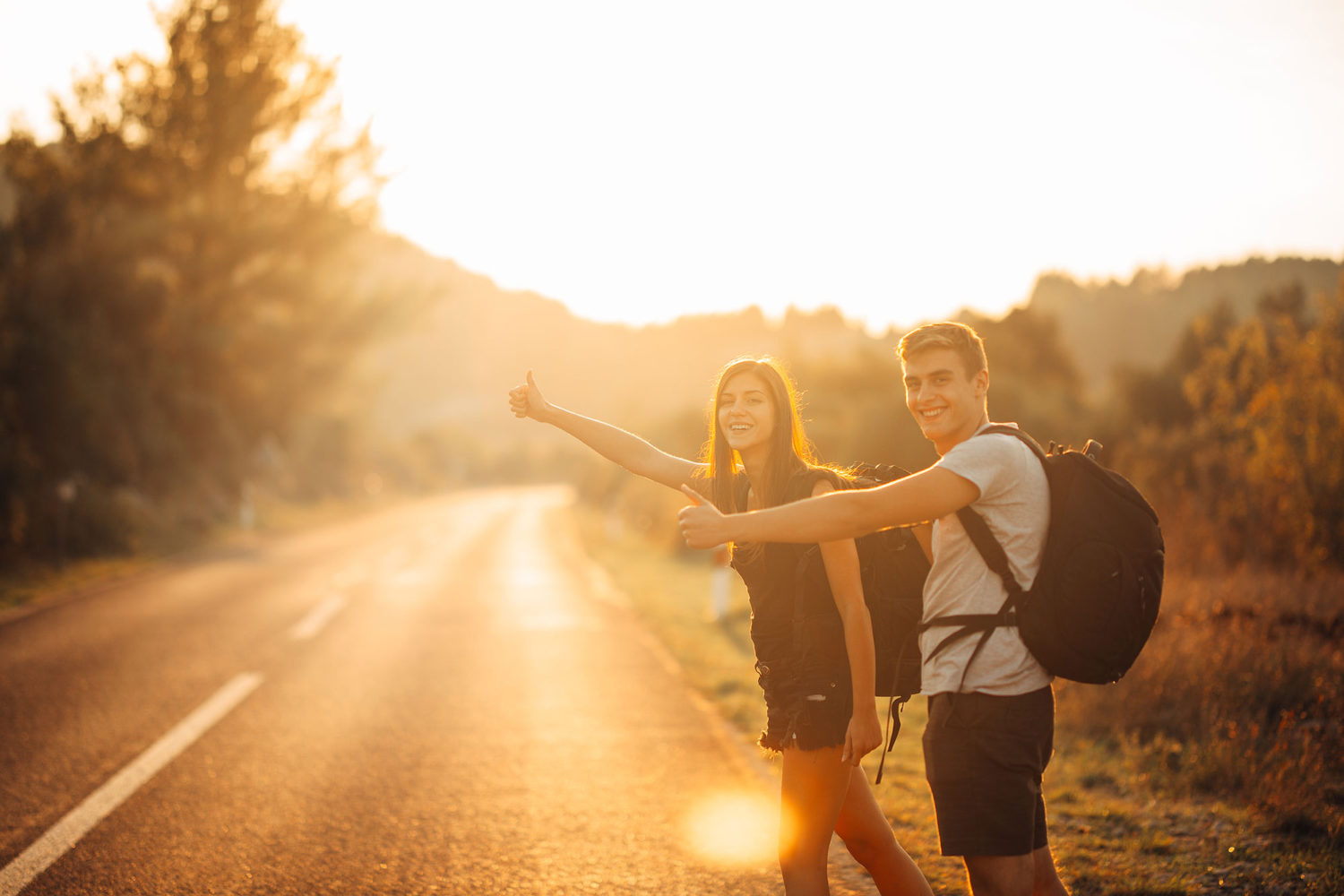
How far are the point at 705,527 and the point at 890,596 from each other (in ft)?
2.84

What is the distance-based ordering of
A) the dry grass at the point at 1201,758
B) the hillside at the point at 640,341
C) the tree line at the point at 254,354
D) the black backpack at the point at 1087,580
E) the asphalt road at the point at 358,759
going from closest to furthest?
the black backpack at the point at 1087,580
the dry grass at the point at 1201,758
the asphalt road at the point at 358,759
the tree line at the point at 254,354
the hillside at the point at 640,341

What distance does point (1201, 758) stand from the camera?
5645 millimetres

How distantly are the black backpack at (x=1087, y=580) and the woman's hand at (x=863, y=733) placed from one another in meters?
0.40

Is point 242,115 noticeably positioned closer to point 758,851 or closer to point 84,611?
point 84,611

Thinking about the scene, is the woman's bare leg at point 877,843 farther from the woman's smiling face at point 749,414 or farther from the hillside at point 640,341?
the hillside at point 640,341

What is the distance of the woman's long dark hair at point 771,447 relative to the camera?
10.5ft

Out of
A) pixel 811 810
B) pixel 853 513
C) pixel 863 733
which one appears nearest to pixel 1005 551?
pixel 853 513

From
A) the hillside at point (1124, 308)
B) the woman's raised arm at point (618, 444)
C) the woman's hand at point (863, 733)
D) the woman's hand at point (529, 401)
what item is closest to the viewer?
the woman's hand at point (863, 733)

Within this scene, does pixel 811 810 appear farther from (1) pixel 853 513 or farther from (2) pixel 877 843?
Answer: (1) pixel 853 513

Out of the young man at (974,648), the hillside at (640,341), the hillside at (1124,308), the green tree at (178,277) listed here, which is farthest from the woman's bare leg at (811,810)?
the hillside at (1124,308)

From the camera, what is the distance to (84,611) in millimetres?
12352

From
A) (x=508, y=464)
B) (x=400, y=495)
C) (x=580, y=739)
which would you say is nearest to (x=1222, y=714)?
(x=580, y=739)

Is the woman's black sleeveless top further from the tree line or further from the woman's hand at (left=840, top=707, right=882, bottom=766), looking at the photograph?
the tree line

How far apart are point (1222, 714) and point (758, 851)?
11.0ft
